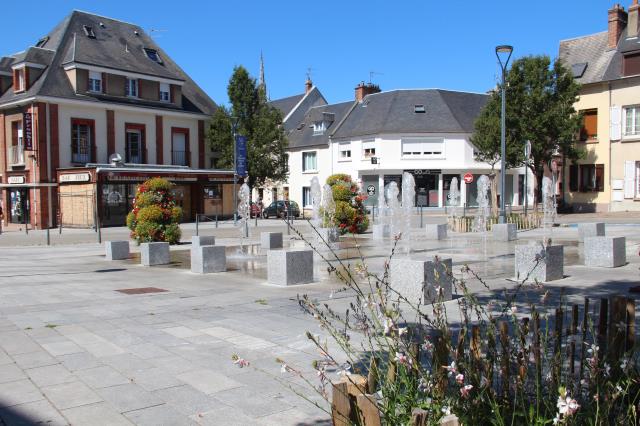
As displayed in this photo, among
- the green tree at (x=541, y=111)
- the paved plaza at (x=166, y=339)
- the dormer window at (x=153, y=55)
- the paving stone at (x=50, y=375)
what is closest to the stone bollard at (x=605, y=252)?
the paved plaza at (x=166, y=339)

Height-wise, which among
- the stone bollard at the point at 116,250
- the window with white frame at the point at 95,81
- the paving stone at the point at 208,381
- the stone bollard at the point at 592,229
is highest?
the window with white frame at the point at 95,81

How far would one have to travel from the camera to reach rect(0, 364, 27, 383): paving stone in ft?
16.7

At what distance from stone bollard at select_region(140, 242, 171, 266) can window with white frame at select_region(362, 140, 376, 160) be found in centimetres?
3302

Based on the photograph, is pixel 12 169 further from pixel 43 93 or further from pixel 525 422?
pixel 525 422

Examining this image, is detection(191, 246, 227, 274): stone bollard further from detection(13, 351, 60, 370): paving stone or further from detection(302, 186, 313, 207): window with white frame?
detection(302, 186, 313, 207): window with white frame

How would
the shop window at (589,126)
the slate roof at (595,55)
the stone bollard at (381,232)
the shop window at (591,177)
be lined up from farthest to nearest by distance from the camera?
1. the shop window at (589,126)
2. the shop window at (591,177)
3. the slate roof at (595,55)
4. the stone bollard at (381,232)

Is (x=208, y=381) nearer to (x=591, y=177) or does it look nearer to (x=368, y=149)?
(x=591, y=177)

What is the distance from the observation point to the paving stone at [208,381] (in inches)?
189

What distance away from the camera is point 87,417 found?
13.9ft

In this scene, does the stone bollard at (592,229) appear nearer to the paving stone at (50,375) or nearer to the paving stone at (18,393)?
the paving stone at (50,375)

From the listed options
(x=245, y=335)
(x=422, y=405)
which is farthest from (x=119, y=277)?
(x=422, y=405)

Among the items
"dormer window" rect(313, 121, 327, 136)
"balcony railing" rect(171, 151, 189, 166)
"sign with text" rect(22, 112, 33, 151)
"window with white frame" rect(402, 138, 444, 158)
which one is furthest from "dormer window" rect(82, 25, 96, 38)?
"window with white frame" rect(402, 138, 444, 158)

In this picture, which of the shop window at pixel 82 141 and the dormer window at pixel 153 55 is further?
the dormer window at pixel 153 55

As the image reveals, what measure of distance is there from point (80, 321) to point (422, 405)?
5.85 metres
